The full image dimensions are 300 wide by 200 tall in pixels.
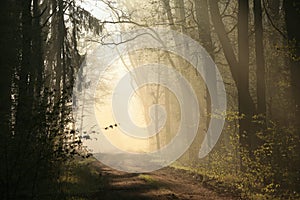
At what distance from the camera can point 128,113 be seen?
88.9m

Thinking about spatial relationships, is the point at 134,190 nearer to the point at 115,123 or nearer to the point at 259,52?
the point at 115,123

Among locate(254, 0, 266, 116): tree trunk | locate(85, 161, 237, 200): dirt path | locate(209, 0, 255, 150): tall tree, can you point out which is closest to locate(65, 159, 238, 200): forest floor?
locate(85, 161, 237, 200): dirt path

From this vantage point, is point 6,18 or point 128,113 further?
point 128,113

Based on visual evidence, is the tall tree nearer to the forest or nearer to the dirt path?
the forest

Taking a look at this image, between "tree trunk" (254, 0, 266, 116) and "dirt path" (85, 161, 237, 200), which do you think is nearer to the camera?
"dirt path" (85, 161, 237, 200)

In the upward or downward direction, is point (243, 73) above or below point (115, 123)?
above

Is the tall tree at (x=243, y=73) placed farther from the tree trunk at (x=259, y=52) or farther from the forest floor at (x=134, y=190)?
the forest floor at (x=134, y=190)

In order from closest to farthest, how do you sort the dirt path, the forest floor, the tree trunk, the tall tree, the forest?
the forest
the forest floor
the dirt path
the tree trunk
the tall tree

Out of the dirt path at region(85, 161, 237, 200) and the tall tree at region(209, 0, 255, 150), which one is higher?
the tall tree at region(209, 0, 255, 150)

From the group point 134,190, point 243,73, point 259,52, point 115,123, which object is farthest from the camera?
point 243,73

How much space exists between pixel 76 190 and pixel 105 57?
113 ft

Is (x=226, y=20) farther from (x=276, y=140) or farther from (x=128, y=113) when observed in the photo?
(x=128, y=113)

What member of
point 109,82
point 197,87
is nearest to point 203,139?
point 197,87

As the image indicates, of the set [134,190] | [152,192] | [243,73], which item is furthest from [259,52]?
[134,190]
